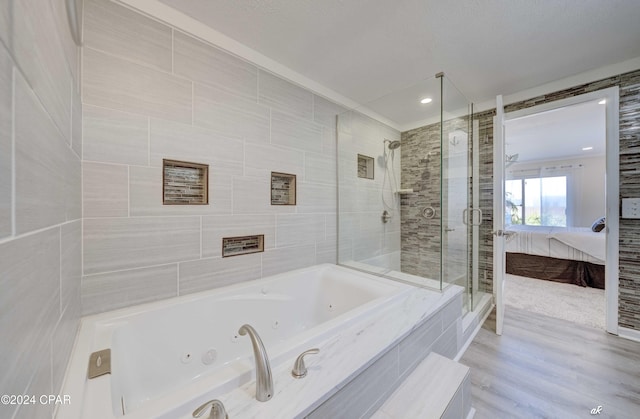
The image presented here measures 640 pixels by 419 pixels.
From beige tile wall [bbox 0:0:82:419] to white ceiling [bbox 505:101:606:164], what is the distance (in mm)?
3436

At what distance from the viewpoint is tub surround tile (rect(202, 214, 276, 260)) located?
5.18 feet

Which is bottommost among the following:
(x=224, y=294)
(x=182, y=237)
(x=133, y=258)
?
(x=224, y=294)

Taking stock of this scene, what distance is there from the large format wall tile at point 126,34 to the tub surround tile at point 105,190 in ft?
2.04

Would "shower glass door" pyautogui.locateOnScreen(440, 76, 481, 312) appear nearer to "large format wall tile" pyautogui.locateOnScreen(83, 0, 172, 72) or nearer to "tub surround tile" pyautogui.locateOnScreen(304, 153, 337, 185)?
"tub surround tile" pyautogui.locateOnScreen(304, 153, 337, 185)

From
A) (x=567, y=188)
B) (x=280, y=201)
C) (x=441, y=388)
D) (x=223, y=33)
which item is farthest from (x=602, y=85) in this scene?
(x=567, y=188)

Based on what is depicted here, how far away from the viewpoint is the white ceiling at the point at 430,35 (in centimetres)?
140

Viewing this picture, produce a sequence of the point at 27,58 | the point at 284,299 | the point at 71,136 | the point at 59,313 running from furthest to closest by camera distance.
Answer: the point at 284,299
the point at 71,136
the point at 59,313
the point at 27,58

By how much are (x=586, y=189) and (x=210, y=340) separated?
28.3 ft

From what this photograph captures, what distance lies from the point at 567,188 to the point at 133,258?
353 inches

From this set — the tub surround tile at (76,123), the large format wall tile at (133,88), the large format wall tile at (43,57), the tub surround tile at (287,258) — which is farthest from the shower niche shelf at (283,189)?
the large format wall tile at (43,57)

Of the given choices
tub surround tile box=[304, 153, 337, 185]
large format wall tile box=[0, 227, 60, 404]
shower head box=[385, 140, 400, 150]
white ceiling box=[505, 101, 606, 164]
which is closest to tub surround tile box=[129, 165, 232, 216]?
large format wall tile box=[0, 227, 60, 404]

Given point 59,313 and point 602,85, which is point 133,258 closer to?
point 59,313

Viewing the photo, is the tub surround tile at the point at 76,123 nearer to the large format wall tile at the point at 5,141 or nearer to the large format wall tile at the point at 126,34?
the large format wall tile at the point at 126,34

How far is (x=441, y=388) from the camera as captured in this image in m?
1.14
